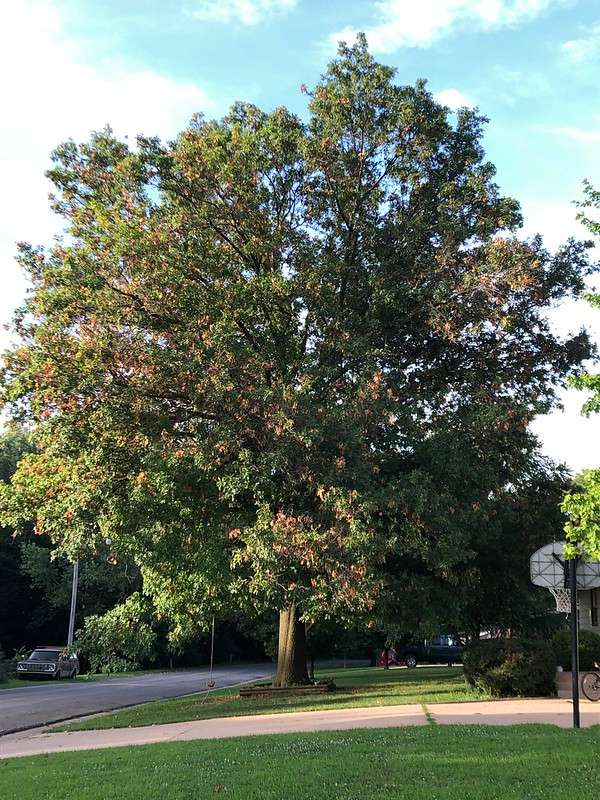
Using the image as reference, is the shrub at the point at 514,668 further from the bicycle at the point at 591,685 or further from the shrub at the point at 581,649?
the shrub at the point at 581,649

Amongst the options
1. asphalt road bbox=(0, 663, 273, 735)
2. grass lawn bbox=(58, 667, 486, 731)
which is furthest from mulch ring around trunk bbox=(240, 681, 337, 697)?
asphalt road bbox=(0, 663, 273, 735)

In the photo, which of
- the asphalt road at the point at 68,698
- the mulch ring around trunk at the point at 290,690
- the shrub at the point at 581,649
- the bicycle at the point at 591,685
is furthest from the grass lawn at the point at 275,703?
the shrub at the point at 581,649

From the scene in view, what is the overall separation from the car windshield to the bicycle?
26.7 m

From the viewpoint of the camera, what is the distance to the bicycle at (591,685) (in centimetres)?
1616

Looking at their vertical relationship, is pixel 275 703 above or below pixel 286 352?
below

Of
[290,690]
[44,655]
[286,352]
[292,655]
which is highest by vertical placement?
[286,352]

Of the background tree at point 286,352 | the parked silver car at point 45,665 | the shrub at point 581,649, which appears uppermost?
the background tree at point 286,352

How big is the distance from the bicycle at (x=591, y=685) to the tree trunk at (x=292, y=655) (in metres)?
7.75

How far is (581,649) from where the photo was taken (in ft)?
66.9

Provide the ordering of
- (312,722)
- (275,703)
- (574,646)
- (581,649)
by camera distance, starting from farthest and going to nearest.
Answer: (581,649)
(275,703)
(312,722)
(574,646)

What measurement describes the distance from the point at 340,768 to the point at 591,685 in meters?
10.4

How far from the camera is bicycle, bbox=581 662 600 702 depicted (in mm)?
16156

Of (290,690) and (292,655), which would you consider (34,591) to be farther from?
(290,690)

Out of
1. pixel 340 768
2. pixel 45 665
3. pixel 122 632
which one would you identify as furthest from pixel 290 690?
pixel 45 665
